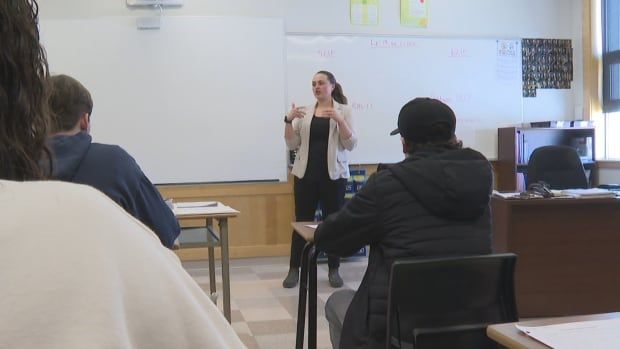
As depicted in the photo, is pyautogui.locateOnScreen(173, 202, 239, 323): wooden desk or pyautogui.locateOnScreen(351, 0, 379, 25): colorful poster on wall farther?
pyautogui.locateOnScreen(351, 0, 379, 25): colorful poster on wall

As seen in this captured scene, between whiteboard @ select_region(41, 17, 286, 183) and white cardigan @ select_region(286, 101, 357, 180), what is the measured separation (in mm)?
1007

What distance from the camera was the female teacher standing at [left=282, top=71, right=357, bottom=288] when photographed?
159 inches

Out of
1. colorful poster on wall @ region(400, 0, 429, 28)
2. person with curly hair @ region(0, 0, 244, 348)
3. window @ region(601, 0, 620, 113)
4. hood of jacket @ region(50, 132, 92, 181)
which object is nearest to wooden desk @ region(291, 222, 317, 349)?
hood of jacket @ region(50, 132, 92, 181)

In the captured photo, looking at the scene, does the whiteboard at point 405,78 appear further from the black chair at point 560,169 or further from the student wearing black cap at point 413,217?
the student wearing black cap at point 413,217

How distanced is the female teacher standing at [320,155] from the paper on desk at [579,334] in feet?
9.80

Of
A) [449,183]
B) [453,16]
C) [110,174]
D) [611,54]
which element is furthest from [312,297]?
[611,54]

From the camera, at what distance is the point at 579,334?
1.01m

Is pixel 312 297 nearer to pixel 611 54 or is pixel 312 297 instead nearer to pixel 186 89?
pixel 186 89

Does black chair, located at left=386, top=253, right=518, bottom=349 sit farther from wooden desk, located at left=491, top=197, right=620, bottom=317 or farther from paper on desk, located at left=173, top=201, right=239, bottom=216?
wooden desk, located at left=491, top=197, right=620, bottom=317

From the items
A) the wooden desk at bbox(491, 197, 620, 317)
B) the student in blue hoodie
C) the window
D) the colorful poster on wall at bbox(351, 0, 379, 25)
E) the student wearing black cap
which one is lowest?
the wooden desk at bbox(491, 197, 620, 317)

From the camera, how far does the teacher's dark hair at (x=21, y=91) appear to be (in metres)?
0.50

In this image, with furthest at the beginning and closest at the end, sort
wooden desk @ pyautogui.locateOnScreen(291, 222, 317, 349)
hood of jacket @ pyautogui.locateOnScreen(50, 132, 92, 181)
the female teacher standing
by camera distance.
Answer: the female teacher standing
wooden desk @ pyautogui.locateOnScreen(291, 222, 317, 349)
hood of jacket @ pyautogui.locateOnScreen(50, 132, 92, 181)

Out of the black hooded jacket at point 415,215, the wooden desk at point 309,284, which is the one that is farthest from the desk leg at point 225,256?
the black hooded jacket at point 415,215

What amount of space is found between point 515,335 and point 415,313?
24.9 inches
